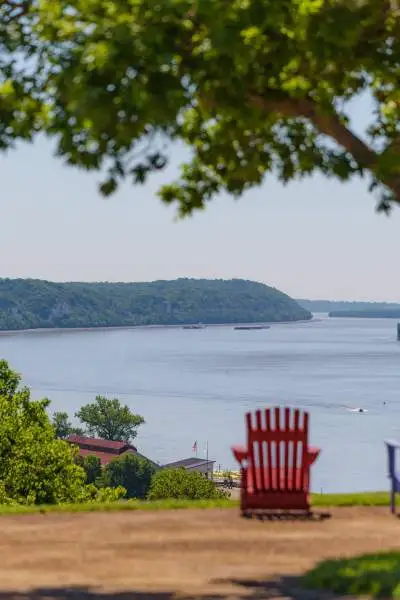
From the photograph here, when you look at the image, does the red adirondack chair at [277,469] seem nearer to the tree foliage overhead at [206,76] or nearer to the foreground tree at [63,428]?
the tree foliage overhead at [206,76]

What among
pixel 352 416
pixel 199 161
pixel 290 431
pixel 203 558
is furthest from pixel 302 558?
pixel 352 416

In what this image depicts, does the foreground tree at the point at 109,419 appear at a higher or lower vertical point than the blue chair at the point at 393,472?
lower

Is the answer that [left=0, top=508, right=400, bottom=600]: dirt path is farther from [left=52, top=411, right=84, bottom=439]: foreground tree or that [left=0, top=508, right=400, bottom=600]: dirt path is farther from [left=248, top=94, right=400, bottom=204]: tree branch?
[left=52, top=411, right=84, bottom=439]: foreground tree

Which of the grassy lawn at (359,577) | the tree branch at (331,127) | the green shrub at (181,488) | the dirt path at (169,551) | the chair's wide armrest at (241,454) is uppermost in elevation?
the tree branch at (331,127)

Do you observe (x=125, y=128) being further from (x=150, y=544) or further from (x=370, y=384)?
(x=370, y=384)

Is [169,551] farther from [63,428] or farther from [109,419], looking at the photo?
[63,428]

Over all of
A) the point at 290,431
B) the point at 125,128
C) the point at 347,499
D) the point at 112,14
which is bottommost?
the point at 347,499

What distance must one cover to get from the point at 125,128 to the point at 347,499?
7475 millimetres

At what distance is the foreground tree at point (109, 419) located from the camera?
134625 millimetres

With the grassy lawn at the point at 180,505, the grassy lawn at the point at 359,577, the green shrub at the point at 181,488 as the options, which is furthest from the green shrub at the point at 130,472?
the grassy lawn at the point at 359,577

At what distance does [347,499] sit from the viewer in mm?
12258

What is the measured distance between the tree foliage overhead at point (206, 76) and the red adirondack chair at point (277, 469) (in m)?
3.33

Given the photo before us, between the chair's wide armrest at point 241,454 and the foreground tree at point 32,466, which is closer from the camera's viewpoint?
the chair's wide armrest at point 241,454

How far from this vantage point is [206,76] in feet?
21.0
